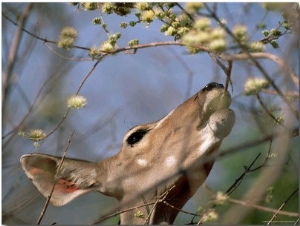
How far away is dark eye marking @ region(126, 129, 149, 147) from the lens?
3.51m

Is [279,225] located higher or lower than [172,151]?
lower


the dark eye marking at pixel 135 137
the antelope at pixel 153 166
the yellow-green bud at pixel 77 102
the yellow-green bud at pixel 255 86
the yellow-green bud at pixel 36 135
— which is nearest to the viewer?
the yellow-green bud at pixel 255 86

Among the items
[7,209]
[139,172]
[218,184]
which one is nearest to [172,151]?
[139,172]

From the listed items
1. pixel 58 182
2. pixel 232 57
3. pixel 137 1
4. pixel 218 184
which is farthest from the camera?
pixel 218 184

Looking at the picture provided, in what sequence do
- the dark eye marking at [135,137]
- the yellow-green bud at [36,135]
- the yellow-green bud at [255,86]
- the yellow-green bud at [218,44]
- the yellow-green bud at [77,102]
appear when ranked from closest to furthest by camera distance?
the yellow-green bud at [218,44] < the yellow-green bud at [255,86] < the yellow-green bud at [77,102] < the yellow-green bud at [36,135] < the dark eye marking at [135,137]

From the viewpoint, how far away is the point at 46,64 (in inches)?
127

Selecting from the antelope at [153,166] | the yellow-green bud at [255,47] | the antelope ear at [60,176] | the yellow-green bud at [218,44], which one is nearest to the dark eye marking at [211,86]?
the antelope at [153,166]

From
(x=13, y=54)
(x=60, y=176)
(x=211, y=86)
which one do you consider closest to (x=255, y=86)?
(x=211, y=86)

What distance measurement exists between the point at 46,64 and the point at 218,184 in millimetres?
1195

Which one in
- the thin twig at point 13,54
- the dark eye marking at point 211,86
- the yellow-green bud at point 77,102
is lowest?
the dark eye marking at point 211,86

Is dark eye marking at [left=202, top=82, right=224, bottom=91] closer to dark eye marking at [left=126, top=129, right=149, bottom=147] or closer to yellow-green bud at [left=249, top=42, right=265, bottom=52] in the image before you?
dark eye marking at [left=126, top=129, right=149, bottom=147]

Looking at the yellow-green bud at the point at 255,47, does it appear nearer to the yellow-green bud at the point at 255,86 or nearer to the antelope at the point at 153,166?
the yellow-green bud at the point at 255,86

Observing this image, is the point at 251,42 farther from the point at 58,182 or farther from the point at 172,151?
the point at 58,182

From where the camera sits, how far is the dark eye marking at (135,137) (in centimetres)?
351
